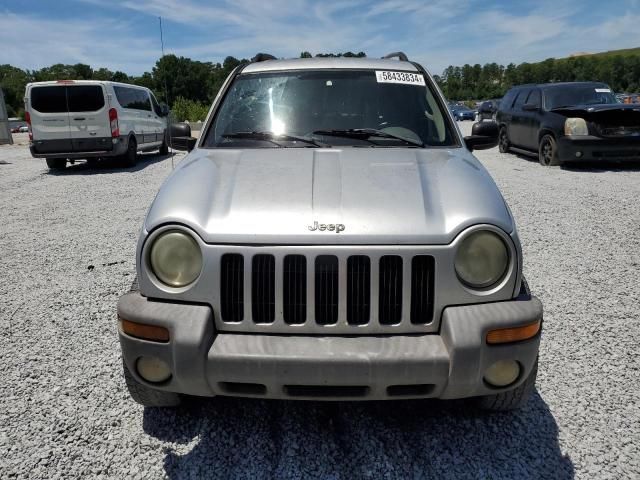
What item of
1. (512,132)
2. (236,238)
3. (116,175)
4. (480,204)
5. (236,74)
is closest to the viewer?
(236,238)

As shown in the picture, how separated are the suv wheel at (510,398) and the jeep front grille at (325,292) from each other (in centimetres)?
66

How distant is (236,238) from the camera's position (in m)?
2.08

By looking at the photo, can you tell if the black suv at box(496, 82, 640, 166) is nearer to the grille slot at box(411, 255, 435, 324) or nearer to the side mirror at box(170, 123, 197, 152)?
the side mirror at box(170, 123, 197, 152)

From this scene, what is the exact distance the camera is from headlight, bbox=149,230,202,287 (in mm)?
2127

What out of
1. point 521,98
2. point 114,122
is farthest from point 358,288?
point 521,98

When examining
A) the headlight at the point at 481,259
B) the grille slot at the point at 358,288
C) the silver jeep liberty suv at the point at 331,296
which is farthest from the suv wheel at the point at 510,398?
the grille slot at the point at 358,288

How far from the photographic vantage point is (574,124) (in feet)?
33.3

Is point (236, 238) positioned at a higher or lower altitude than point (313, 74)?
lower

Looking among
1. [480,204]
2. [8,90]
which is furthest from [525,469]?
[8,90]

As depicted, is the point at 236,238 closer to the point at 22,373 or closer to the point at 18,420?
the point at 18,420

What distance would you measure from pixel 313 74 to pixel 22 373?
107 inches

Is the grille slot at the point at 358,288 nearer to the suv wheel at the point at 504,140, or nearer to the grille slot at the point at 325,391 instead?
the grille slot at the point at 325,391

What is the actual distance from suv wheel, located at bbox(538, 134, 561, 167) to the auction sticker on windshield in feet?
27.5

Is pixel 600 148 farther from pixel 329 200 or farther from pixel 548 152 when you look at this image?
pixel 329 200
